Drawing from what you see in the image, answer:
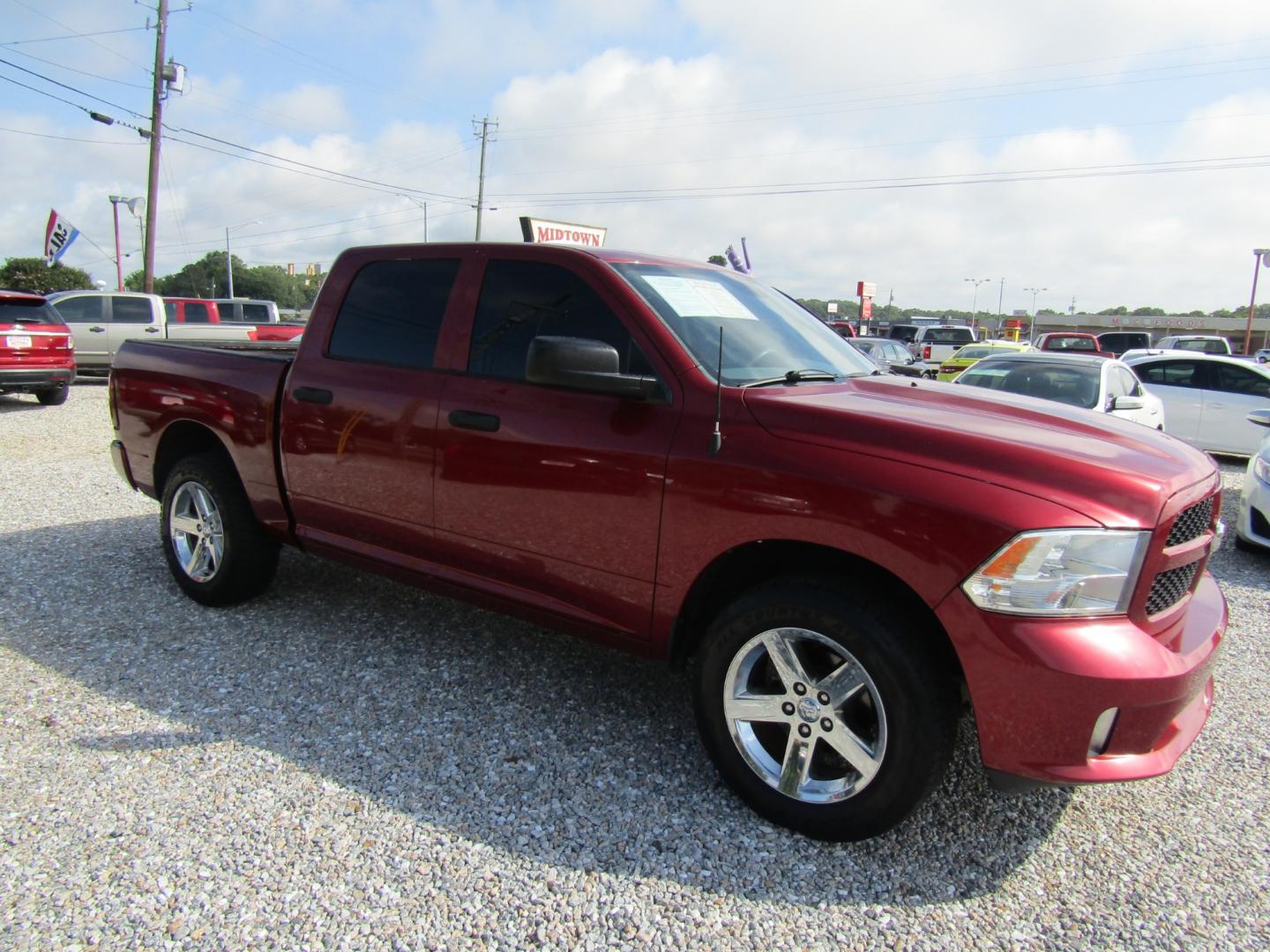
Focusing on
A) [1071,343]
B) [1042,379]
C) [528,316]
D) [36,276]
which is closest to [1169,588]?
[528,316]

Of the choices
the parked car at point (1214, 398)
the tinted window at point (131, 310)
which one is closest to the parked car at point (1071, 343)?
the parked car at point (1214, 398)

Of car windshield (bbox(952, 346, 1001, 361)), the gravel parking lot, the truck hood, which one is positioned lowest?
the gravel parking lot

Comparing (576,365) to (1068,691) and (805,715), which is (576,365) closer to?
(805,715)

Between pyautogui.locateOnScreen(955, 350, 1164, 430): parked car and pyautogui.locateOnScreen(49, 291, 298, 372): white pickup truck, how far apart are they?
13514mm

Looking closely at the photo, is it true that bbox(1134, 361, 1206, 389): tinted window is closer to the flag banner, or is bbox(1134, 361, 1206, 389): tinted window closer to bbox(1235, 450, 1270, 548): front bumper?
bbox(1235, 450, 1270, 548): front bumper

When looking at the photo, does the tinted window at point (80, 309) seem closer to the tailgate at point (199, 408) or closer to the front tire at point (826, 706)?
the tailgate at point (199, 408)

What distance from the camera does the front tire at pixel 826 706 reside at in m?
2.38

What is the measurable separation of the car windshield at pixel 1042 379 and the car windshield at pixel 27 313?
41.9 feet

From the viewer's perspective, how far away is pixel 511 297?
132 inches

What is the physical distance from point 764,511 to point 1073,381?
22.5ft

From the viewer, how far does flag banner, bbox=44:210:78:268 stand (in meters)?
29.2

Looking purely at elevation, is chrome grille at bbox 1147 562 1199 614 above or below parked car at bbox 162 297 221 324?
below

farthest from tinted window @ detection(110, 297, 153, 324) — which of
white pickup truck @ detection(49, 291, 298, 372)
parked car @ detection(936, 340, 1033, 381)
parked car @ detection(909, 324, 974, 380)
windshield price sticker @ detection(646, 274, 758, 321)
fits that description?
parked car @ detection(909, 324, 974, 380)

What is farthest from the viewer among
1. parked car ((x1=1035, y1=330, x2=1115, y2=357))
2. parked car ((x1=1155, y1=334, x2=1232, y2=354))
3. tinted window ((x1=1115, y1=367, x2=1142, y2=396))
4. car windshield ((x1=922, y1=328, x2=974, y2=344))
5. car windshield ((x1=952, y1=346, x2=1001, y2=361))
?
car windshield ((x1=922, y1=328, x2=974, y2=344))
